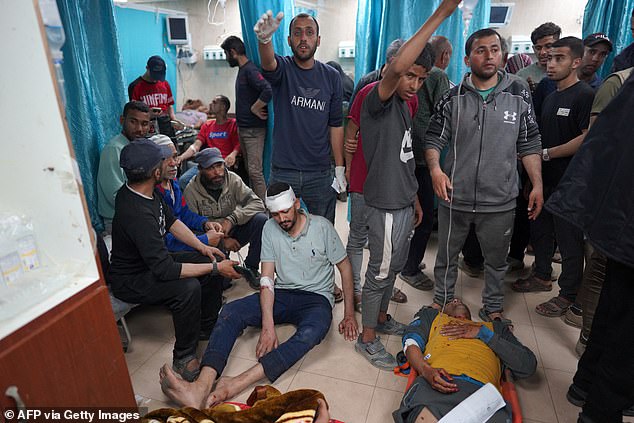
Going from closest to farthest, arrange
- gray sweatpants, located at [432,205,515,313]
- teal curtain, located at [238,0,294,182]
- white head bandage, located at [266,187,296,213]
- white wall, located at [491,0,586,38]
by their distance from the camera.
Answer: white head bandage, located at [266,187,296,213], gray sweatpants, located at [432,205,515,313], teal curtain, located at [238,0,294,182], white wall, located at [491,0,586,38]

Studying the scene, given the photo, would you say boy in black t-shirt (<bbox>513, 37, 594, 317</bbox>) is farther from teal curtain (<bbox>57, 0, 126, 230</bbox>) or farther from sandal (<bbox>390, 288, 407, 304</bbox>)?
teal curtain (<bbox>57, 0, 126, 230</bbox>)

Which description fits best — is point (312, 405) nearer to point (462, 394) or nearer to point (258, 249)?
point (462, 394)

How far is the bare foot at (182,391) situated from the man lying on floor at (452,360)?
0.77 metres

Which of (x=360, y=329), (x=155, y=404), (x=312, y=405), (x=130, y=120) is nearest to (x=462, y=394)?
(x=312, y=405)

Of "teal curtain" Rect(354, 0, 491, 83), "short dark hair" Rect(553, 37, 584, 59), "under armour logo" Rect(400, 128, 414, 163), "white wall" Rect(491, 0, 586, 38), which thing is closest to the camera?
"under armour logo" Rect(400, 128, 414, 163)

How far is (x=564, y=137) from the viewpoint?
2293 mm

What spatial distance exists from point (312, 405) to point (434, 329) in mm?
704

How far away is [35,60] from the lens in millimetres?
883

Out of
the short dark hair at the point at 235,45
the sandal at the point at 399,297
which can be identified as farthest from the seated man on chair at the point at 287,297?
the short dark hair at the point at 235,45

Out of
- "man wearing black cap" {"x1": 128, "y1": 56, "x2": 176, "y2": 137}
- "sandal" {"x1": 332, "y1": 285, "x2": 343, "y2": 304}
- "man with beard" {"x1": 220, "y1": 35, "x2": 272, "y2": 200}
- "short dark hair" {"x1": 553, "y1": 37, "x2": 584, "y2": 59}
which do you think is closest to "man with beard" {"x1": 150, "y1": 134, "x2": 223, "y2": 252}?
"sandal" {"x1": 332, "y1": 285, "x2": 343, "y2": 304}

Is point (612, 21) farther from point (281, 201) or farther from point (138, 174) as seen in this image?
point (138, 174)

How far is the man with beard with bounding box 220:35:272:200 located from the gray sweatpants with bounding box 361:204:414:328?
167 centimetres

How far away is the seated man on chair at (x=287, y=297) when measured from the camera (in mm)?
1820

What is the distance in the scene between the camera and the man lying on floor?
1.48 meters
